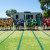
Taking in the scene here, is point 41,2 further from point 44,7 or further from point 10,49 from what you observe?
point 10,49

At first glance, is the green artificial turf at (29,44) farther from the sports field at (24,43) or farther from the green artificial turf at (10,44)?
the green artificial turf at (10,44)

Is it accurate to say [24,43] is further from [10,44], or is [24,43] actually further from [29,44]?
[10,44]

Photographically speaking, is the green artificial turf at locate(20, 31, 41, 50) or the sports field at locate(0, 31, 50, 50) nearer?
the green artificial turf at locate(20, 31, 41, 50)

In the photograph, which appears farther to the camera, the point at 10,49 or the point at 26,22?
the point at 26,22

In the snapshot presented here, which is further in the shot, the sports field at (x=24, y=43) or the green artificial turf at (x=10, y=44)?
the sports field at (x=24, y=43)

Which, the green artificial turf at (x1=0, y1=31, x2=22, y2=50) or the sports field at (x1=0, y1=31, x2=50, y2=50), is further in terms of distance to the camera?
the sports field at (x1=0, y1=31, x2=50, y2=50)

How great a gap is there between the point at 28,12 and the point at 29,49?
1946cm

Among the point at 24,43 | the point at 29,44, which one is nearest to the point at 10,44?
the point at 24,43

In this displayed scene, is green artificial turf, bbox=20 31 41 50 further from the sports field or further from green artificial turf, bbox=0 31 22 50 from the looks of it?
green artificial turf, bbox=0 31 22 50

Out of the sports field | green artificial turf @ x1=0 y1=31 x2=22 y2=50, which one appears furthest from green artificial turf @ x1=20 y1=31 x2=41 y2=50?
green artificial turf @ x1=0 y1=31 x2=22 y2=50

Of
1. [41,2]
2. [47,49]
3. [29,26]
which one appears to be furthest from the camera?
[41,2]

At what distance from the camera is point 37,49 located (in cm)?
530

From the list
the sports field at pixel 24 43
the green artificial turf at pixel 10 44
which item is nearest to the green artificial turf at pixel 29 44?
the sports field at pixel 24 43

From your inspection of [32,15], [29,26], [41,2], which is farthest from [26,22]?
[41,2]
